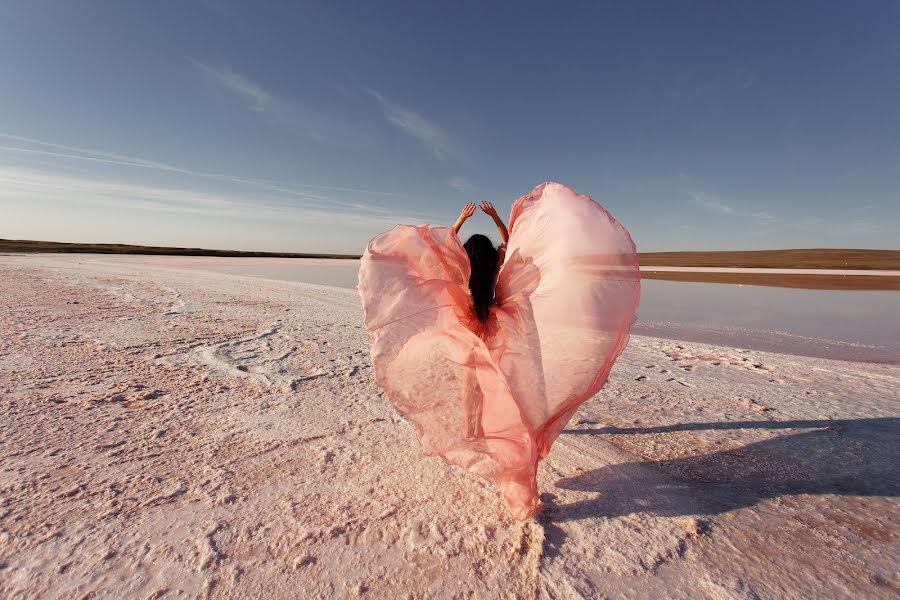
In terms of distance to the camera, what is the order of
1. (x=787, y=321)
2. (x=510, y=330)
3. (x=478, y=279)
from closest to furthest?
1. (x=510, y=330)
2. (x=478, y=279)
3. (x=787, y=321)

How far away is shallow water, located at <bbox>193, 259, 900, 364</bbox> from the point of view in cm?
733

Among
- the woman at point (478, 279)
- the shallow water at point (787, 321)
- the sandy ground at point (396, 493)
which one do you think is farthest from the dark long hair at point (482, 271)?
the shallow water at point (787, 321)

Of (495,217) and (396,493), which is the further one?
(495,217)

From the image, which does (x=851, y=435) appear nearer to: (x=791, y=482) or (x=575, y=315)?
(x=791, y=482)

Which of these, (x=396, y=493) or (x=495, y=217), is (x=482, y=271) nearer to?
(x=495, y=217)

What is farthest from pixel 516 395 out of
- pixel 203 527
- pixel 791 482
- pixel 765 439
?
pixel 765 439

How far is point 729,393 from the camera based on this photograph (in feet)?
15.5

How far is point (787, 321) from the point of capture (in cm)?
995

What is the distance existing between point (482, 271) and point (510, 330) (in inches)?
21.9

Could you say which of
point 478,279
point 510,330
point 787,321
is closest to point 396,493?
point 510,330

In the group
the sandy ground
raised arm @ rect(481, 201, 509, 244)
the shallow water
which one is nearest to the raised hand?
raised arm @ rect(481, 201, 509, 244)

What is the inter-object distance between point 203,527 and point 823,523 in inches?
138

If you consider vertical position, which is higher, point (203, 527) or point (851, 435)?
point (851, 435)

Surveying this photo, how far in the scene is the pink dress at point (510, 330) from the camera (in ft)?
8.24
